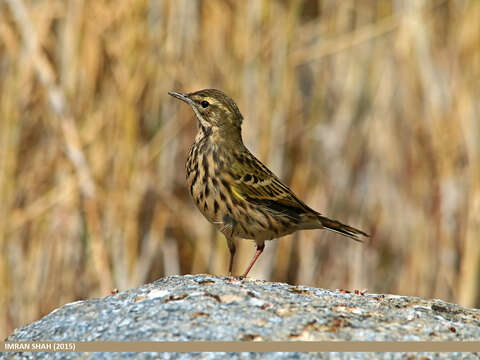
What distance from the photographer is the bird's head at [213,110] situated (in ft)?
22.3

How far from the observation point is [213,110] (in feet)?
22.4

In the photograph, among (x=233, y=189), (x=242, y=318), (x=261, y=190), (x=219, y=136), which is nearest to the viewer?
(x=242, y=318)

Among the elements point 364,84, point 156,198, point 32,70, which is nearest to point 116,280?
point 156,198

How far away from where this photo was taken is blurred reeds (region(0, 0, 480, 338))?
7.99 meters

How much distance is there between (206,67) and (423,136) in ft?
7.92

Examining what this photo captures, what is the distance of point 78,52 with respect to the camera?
26.8ft

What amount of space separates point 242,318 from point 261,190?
8.29ft

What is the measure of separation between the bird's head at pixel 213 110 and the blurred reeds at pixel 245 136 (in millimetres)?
1257

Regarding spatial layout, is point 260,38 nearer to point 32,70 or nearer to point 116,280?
point 32,70

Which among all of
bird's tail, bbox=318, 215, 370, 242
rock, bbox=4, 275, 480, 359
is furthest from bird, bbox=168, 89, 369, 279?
rock, bbox=4, 275, 480, 359

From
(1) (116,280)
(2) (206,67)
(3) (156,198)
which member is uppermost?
(2) (206,67)

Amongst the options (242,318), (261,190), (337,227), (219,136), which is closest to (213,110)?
(219,136)

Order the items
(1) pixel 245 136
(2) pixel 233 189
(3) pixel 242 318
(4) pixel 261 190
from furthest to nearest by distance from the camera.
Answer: (1) pixel 245 136 → (4) pixel 261 190 → (2) pixel 233 189 → (3) pixel 242 318

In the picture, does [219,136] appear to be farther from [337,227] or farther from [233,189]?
[337,227]
